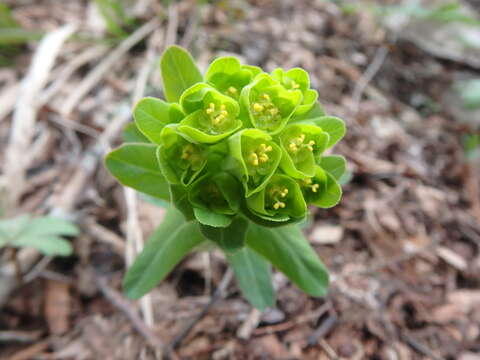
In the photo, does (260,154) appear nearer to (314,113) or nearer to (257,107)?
(257,107)

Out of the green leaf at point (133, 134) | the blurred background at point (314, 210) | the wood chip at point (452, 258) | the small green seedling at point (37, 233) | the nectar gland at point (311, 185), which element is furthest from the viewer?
the wood chip at point (452, 258)

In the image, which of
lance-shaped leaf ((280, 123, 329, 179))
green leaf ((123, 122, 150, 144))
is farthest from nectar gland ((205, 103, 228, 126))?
green leaf ((123, 122, 150, 144))

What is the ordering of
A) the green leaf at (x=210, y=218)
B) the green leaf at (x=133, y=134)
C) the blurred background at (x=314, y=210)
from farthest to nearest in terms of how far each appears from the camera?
the blurred background at (x=314, y=210), the green leaf at (x=133, y=134), the green leaf at (x=210, y=218)

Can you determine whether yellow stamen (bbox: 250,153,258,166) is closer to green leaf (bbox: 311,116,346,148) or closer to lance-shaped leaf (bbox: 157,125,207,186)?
lance-shaped leaf (bbox: 157,125,207,186)

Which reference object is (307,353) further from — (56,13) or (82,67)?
(56,13)

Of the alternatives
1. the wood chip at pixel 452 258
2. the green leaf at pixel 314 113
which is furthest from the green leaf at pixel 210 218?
the wood chip at pixel 452 258

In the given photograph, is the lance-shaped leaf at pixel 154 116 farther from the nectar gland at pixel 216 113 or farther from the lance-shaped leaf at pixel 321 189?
the lance-shaped leaf at pixel 321 189

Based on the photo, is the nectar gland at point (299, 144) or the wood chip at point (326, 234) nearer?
the nectar gland at point (299, 144)
